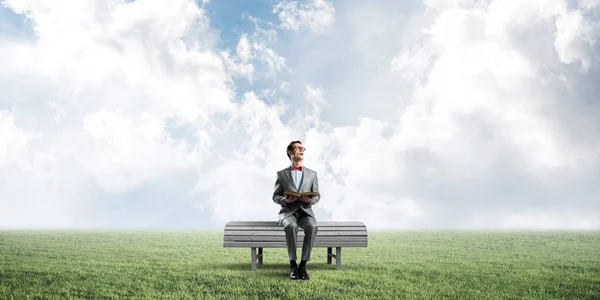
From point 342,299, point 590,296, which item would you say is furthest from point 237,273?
point 590,296

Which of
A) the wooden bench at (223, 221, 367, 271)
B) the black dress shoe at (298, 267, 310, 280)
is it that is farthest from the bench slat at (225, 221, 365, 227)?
the black dress shoe at (298, 267, 310, 280)

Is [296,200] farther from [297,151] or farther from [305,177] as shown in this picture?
[297,151]

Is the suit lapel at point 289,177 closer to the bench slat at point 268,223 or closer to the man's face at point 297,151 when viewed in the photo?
the man's face at point 297,151

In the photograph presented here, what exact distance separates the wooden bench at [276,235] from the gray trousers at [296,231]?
565mm

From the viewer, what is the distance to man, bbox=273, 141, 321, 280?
8656 mm

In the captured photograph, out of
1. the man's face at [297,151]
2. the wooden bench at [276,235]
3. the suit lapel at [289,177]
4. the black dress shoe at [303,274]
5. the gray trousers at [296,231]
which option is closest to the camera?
the black dress shoe at [303,274]

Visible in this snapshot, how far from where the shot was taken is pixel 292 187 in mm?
8891

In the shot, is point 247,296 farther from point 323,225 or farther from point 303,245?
point 323,225

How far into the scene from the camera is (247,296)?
6938 mm

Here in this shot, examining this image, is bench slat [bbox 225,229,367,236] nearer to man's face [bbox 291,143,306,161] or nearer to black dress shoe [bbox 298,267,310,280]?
black dress shoe [bbox 298,267,310,280]

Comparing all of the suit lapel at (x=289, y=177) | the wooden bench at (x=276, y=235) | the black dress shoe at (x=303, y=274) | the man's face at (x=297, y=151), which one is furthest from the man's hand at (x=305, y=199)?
the black dress shoe at (x=303, y=274)

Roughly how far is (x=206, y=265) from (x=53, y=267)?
10.9 ft

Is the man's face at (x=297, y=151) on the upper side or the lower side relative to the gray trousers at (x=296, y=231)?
upper

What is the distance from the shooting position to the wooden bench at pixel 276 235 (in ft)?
31.4
